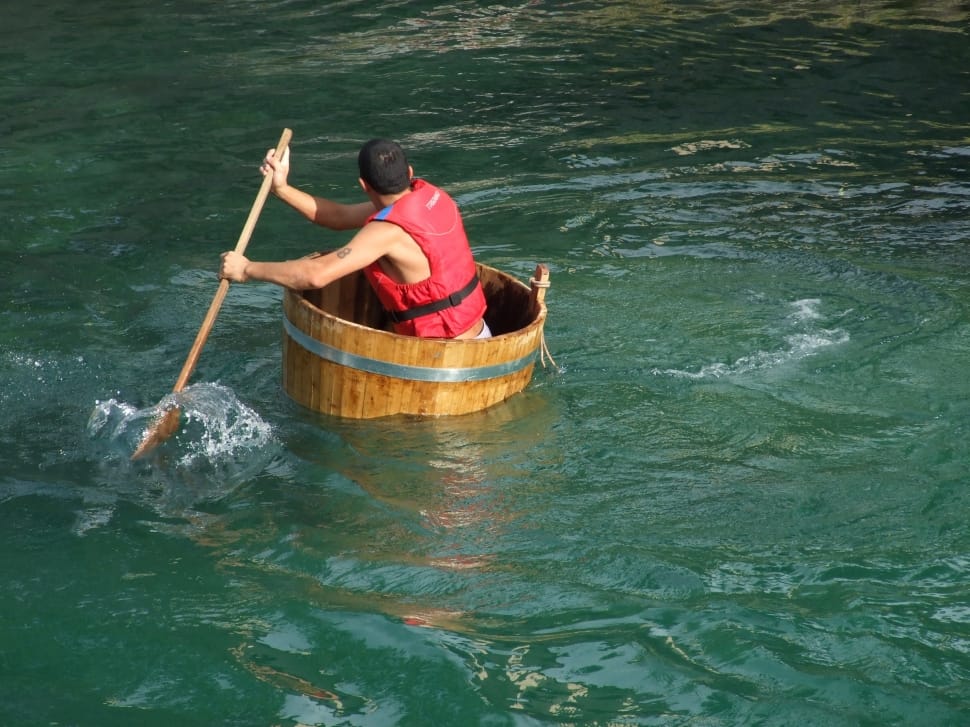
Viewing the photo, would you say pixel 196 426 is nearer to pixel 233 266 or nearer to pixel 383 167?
pixel 233 266

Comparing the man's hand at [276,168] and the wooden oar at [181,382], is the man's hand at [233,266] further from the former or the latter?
the man's hand at [276,168]

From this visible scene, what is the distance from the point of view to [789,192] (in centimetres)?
1034

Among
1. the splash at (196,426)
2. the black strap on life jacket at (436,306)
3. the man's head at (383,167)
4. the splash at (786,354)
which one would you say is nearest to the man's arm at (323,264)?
the man's head at (383,167)

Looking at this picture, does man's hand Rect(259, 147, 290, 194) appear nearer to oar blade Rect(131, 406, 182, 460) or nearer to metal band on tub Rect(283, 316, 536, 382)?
metal band on tub Rect(283, 316, 536, 382)

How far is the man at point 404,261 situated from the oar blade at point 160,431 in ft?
2.49

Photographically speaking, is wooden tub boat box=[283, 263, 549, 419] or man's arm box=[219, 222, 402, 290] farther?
wooden tub boat box=[283, 263, 549, 419]

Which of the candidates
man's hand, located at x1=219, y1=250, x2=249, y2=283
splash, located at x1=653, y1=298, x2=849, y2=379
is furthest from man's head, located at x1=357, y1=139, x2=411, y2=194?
splash, located at x1=653, y1=298, x2=849, y2=379

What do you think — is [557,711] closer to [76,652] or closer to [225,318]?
[76,652]

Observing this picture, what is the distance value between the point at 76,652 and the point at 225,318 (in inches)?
150

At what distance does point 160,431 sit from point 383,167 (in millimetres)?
1752

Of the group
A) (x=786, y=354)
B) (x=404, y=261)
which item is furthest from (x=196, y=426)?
(x=786, y=354)

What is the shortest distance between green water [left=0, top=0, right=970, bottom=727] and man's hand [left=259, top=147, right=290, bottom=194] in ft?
3.59

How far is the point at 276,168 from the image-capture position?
687 cm

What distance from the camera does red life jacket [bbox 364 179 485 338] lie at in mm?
6180
